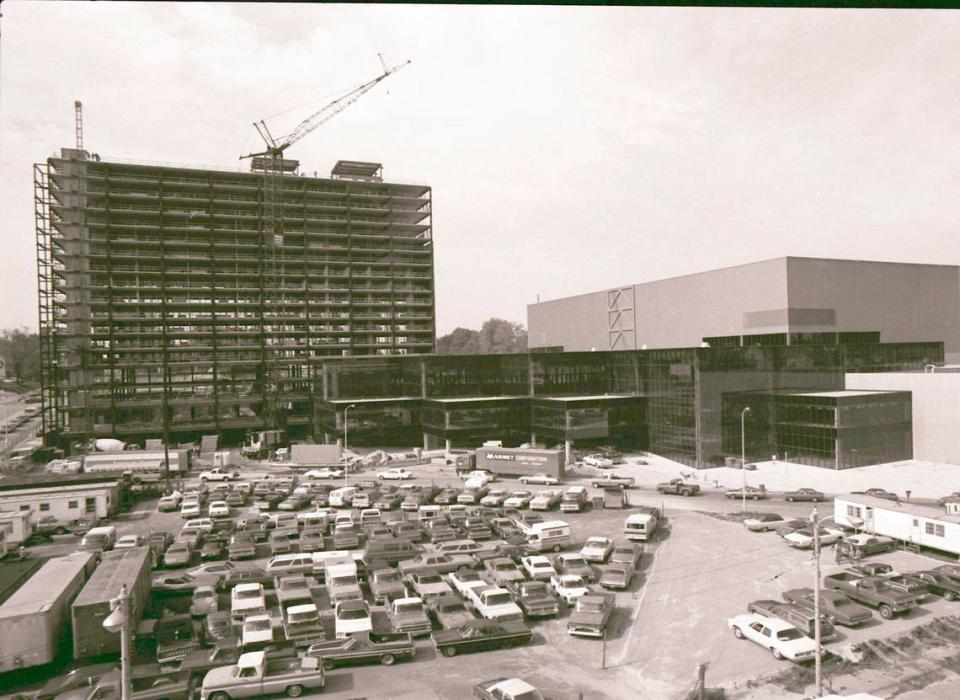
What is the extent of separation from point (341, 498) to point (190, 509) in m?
10.3

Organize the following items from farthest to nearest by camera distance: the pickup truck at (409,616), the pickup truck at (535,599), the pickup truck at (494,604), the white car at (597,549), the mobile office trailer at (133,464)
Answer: the mobile office trailer at (133,464) → the white car at (597,549) → the pickup truck at (535,599) → the pickup truck at (494,604) → the pickup truck at (409,616)

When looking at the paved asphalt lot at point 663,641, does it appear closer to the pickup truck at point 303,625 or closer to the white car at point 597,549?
the white car at point 597,549

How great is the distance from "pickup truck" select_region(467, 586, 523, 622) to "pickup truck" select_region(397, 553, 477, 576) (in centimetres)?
399

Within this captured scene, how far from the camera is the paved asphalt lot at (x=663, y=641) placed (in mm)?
19062

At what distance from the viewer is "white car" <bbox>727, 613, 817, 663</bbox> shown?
20.0 meters

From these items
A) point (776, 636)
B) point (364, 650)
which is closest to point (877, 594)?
point (776, 636)

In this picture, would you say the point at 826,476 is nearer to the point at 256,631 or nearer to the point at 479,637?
→ the point at 479,637

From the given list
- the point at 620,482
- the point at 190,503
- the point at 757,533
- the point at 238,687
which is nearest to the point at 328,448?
the point at 190,503

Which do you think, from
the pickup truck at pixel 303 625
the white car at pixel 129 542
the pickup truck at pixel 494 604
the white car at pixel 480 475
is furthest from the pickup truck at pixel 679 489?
the white car at pixel 129 542

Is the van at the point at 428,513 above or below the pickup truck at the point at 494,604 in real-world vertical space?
below

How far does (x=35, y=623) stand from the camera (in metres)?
20.1

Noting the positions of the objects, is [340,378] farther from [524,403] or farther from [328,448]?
[524,403]

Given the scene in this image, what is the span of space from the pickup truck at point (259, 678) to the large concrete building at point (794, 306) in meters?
60.1

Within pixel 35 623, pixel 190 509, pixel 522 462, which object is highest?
pixel 35 623
